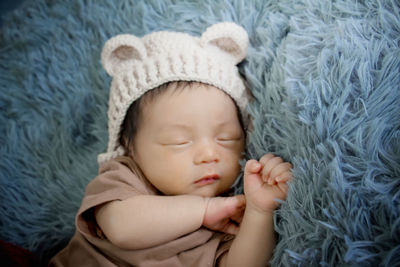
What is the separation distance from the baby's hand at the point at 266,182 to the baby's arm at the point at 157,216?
8cm

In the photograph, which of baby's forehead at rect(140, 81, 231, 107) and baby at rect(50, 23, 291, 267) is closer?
baby at rect(50, 23, 291, 267)

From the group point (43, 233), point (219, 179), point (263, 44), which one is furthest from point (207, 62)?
point (43, 233)

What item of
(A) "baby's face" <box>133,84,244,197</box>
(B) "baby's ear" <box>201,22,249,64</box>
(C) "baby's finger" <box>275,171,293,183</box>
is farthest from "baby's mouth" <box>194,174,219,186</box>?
(B) "baby's ear" <box>201,22,249,64</box>

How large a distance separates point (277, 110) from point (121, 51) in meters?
0.54

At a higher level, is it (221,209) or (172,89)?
(172,89)

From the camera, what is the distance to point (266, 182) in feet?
3.08

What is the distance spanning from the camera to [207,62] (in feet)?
3.64

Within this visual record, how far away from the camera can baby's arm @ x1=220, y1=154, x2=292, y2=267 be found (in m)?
0.90

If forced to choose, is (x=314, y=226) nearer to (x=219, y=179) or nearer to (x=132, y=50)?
(x=219, y=179)

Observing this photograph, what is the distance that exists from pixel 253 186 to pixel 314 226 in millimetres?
199

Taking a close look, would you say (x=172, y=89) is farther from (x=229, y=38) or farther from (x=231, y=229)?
(x=231, y=229)

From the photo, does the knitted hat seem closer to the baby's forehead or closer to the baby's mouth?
the baby's forehead

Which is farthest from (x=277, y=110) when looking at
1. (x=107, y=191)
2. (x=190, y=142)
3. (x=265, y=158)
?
(x=107, y=191)

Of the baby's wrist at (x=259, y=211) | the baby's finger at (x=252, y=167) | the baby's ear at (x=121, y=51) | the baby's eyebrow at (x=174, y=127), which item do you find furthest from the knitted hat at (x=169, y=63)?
the baby's wrist at (x=259, y=211)
